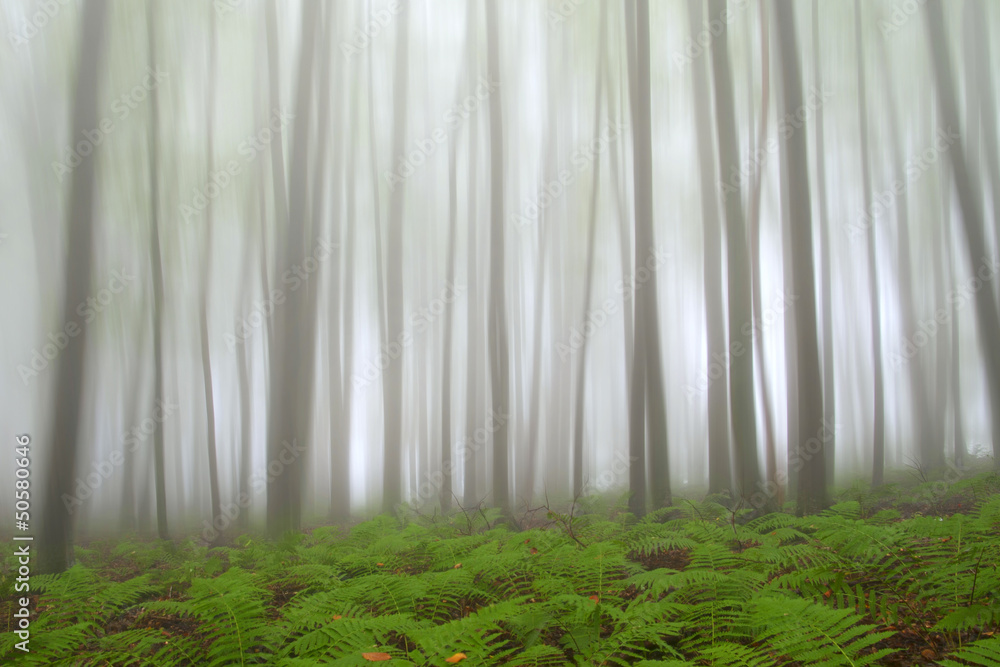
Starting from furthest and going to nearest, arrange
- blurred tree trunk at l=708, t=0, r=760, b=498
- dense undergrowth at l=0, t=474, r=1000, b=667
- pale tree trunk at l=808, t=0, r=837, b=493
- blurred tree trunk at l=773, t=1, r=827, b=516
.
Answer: pale tree trunk at l=808, t=0, r=837, b=493
blurred tree trunk at l=708, t=0, r=760, b=498
blurred tree trunk at l=773, t=1, r=827, b=516
dense undergrowth at l=0, t=474, r=1000, b=667

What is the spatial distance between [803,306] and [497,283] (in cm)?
587

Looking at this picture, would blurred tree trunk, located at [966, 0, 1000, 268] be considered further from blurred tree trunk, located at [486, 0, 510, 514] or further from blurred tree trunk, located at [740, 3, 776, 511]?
blurred tree trunk, located at [486, 0, 510, 514]

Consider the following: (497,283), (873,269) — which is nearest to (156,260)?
(497,283)

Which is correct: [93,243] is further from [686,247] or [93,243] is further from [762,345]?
[686,247]

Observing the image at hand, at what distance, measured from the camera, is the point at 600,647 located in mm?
2291

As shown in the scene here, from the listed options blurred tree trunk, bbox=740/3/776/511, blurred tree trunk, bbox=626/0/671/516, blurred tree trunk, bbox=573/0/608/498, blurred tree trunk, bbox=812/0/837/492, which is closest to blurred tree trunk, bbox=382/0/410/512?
blurred tree trunk, bbox=573/0/608/498

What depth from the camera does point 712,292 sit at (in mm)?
9078

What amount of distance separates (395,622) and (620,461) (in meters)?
13.9

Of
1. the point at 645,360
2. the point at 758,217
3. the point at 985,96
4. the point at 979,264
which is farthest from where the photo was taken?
the point at 985,96

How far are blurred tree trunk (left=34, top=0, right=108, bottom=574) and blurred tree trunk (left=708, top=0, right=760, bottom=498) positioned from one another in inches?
328

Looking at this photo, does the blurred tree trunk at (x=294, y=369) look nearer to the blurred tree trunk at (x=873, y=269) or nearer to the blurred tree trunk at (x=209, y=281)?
the blurred tree trunk at (x=209, y=281)

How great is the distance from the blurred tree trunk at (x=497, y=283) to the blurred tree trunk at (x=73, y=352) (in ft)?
22.1

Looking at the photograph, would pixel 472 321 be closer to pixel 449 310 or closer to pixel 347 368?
pixel 449 310

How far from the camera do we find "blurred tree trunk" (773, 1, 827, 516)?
6.46m
